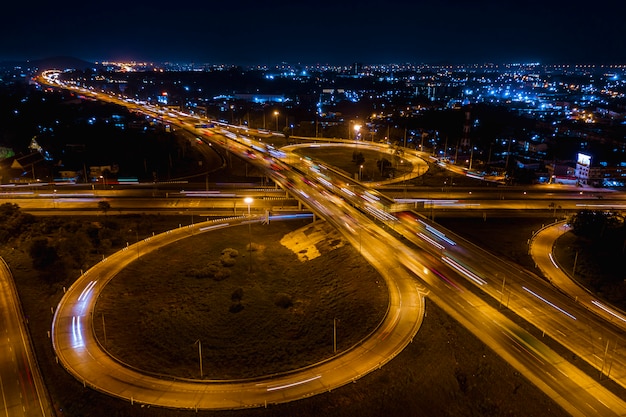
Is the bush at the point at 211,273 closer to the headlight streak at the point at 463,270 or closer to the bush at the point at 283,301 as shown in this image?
the bush at the point at 283,301

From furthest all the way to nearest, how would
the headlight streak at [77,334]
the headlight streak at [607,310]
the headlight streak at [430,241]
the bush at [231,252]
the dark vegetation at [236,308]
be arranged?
the bush at [231,252], the headlight streak at [430,241], the headlight streak at [607,310], the headlight streak at [77,334], the dark vegetation at [236,308]

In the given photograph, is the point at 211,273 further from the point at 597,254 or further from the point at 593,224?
the point at 593,224

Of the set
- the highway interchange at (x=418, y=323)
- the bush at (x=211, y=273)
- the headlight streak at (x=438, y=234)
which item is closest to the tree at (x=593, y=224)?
the highway interchange at (x=418, y=323)

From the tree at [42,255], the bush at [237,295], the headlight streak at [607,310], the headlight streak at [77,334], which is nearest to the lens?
the headlight streak at [77,334]

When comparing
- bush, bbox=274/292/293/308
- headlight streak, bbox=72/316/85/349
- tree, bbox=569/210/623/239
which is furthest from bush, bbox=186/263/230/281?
tree, bbox=569/210/623/239

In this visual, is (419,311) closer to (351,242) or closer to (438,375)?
(438,375)

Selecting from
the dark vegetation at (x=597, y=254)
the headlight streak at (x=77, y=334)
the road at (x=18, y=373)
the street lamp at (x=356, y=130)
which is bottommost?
the road at (x=18, y=373)

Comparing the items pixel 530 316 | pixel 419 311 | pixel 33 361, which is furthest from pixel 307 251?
pixel 33 361

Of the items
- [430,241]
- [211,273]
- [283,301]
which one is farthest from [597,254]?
[211,273]
